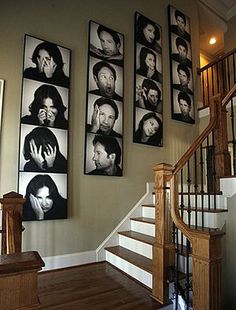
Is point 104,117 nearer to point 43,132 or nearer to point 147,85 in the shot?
point 43,132

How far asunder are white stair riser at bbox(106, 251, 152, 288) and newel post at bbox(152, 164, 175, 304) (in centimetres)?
17

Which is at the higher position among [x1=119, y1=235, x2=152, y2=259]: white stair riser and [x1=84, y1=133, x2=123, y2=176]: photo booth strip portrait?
[x1=84, y1=133, x2=123, y2=176]: photo booth strip portrait

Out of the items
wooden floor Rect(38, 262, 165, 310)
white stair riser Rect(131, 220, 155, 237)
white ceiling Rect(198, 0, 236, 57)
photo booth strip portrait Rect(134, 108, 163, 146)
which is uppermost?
white ceiling Rect(198, 0, 236, 57)

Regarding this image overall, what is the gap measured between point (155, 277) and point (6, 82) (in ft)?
9.13

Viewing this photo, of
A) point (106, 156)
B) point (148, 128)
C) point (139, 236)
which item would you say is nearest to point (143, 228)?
point (139, 236)

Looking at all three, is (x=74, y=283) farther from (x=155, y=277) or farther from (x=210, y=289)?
(x=210, y=289)

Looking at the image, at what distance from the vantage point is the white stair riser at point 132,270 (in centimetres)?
235

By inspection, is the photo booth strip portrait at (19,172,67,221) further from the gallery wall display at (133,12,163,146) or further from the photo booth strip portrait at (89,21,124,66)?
the photo booth strip portrait at (89,21,124,66)

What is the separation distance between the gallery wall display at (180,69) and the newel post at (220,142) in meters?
1.43

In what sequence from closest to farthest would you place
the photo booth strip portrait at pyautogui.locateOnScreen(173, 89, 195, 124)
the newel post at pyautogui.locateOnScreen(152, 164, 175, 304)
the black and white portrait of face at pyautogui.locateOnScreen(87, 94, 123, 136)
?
the newel post at pyautogui.locateOnScreen(152, 164, 175, 304), the black and white portrait of face at pyautogui.locateOnScreen(87, 94, 123, 136), the photo booth strip portrait at pyautogui.locateOnScreen(173, 89, 195, 124)

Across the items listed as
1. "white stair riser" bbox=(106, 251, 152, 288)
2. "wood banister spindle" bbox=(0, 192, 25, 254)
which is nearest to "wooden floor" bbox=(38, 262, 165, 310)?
"white stair riser" bbox=(106, 251, 152, 288)

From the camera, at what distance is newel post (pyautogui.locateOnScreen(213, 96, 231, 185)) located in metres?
2.75

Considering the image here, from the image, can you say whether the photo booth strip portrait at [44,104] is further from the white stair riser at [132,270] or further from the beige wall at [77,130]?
the white stair riser at [132,270]

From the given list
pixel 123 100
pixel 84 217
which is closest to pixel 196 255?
pixel 84 217
